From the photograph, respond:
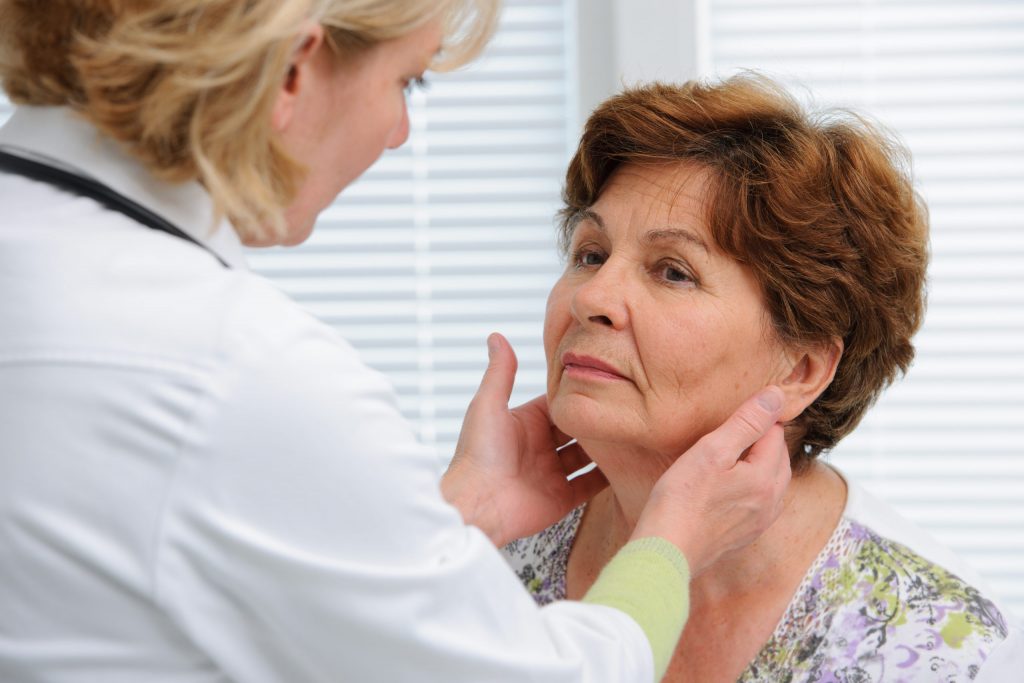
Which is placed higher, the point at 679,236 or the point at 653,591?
the point at 679,236

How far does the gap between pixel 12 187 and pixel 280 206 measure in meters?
0.22

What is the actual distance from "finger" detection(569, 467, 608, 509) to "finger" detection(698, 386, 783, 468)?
0.31 m

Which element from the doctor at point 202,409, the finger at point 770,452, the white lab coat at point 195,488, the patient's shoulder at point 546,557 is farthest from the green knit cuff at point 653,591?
the patient's shoulder at point 546,557

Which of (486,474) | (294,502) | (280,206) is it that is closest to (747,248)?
(486,474)

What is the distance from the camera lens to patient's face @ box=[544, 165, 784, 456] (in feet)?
5.06

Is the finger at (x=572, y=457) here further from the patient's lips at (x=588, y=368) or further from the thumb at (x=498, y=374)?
the patient's lips at (x=588, y=368)

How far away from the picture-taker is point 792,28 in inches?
101

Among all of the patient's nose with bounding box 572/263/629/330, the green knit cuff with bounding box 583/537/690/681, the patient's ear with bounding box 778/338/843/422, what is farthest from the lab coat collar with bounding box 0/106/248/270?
the patient's ear with bounding box 778/338/843/422

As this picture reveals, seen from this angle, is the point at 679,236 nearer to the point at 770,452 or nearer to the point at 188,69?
the point at 770,452

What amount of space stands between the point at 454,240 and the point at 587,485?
103cm

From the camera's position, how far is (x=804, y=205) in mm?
1570

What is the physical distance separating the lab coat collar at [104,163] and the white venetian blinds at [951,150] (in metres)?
1.75

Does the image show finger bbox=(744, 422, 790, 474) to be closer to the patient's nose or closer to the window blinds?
the patient's nose

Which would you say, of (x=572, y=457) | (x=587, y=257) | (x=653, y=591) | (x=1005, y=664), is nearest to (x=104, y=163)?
(x=653, y=591)
